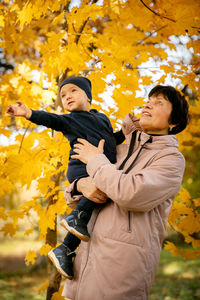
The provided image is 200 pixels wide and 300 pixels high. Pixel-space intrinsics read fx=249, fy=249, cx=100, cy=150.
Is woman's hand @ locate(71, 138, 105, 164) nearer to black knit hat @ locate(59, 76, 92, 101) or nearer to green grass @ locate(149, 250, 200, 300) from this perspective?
black knit hat @ locate(59, 76, 92, 101)

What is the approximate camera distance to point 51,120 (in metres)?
1.71

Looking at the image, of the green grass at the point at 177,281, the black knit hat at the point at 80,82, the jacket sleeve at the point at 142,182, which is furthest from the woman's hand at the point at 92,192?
the green grass at the point at 177,281

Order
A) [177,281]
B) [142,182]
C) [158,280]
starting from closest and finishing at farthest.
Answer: [142,182]
[177,281]
[158,280]

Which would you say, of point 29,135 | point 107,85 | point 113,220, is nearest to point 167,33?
point 107,85

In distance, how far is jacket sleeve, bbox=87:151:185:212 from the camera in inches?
52.4

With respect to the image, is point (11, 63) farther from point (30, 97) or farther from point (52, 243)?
point (52, 243)

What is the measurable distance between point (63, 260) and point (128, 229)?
1.81 ft

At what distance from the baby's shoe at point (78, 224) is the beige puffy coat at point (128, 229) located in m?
0.06

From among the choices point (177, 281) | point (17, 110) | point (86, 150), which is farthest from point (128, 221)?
point (177, 281)

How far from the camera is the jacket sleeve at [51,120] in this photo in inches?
64.1

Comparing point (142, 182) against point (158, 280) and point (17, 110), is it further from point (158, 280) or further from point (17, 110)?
point (158, 280)

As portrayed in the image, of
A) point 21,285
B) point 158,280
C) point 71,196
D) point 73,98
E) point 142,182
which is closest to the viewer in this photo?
point 142,182

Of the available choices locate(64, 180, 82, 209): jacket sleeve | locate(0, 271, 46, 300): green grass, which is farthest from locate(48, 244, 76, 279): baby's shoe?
locate(0, 271, 46, 300): green grass

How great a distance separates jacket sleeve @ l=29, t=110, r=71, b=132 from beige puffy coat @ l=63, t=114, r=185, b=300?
42cm
